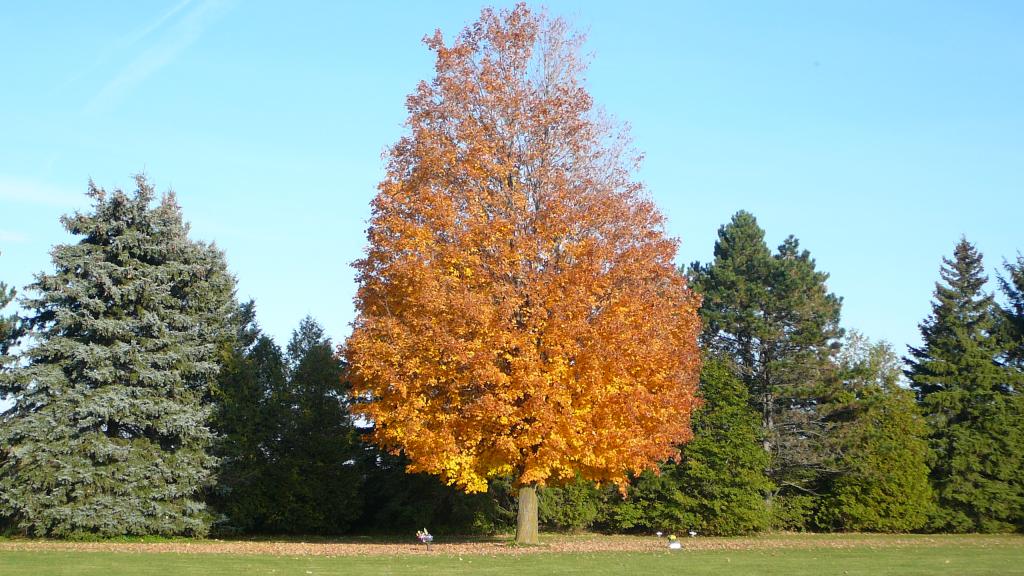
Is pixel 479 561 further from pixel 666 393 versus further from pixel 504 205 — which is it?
pixel 504 205

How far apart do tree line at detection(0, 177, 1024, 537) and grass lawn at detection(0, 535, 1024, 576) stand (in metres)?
4.95

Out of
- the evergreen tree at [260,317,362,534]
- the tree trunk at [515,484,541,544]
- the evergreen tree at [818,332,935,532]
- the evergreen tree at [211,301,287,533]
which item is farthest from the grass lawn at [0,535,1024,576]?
the evergreen tree at [818,332,935,532]

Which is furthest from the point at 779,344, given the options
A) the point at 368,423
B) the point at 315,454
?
the point at 315,454

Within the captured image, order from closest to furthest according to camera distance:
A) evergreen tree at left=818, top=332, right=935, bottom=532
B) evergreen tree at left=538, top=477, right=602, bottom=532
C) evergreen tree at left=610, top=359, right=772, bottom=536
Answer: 1. evergreen tree at left=610, top=359, right=772, bottom=536
2. evergreen tree at left=538, top=477, right=602, bottom=532
3. evergreen tree at left=818, top=332, right=935, bottom=532

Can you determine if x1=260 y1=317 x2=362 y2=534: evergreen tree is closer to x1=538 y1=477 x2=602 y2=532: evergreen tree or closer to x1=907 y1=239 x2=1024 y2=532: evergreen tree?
x1=538 y1=477 x2=602 y2=532: evergreen tree

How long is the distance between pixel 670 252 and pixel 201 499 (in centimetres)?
1911

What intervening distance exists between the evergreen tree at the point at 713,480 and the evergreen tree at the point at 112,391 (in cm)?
1653

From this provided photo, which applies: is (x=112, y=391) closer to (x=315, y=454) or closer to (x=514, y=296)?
(x=315, y=454)

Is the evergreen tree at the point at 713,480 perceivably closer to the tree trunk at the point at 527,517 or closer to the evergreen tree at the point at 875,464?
the evergreen tree at the point at 875,464

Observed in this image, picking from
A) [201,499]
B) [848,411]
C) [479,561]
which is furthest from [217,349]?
[848,411]

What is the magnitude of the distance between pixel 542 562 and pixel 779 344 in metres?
22.6

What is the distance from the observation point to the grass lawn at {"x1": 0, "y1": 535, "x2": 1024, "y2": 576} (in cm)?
1603

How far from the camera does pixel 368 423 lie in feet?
105

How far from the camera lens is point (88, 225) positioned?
1097 inches
